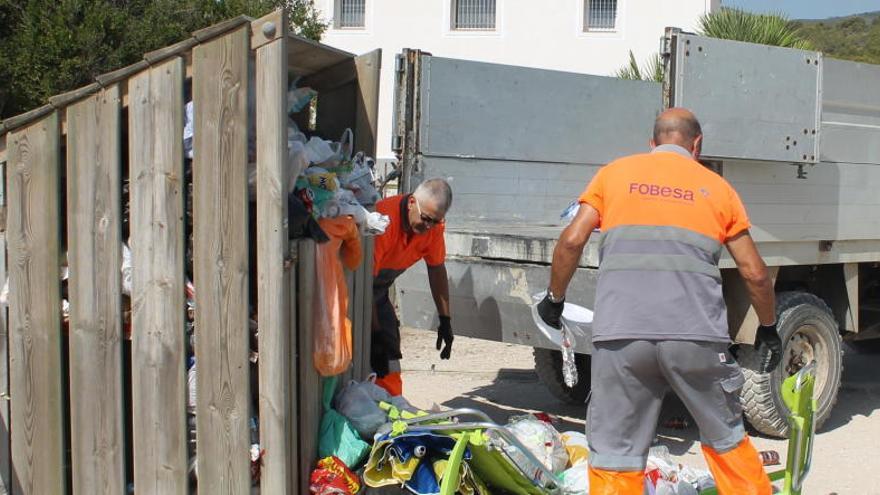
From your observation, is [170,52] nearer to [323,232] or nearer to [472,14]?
[323,232]

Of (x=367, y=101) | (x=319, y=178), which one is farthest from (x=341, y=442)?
(x=367, y=101)

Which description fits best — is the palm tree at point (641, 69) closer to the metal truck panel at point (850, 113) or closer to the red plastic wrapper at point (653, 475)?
the metal truck panel at point (850, 113)

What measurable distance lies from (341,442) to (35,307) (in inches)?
51.1

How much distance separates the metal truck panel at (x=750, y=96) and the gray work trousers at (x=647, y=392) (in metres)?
2.45

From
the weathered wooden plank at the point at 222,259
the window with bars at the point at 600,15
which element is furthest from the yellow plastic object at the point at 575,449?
the window with bars at the point at 600,15

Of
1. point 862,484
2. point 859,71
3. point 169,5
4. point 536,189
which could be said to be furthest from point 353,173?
point 169,5

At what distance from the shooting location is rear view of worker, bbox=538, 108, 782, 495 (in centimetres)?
379

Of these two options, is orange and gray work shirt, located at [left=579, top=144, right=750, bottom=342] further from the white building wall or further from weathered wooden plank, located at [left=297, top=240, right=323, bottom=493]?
the white building wall

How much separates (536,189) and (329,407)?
3.05 m

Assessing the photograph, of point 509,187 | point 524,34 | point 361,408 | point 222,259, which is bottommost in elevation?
point 361,408

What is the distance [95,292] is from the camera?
3.97 m

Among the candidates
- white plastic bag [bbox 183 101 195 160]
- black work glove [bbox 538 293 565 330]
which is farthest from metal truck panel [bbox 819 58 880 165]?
white plastic bag [bbox 183 101 195 160]

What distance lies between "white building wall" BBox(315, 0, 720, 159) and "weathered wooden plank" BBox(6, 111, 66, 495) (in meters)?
16.4

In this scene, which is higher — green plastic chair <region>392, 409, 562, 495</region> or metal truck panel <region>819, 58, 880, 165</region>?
metal truck panel <region>819, 58, 880, 165</region>
